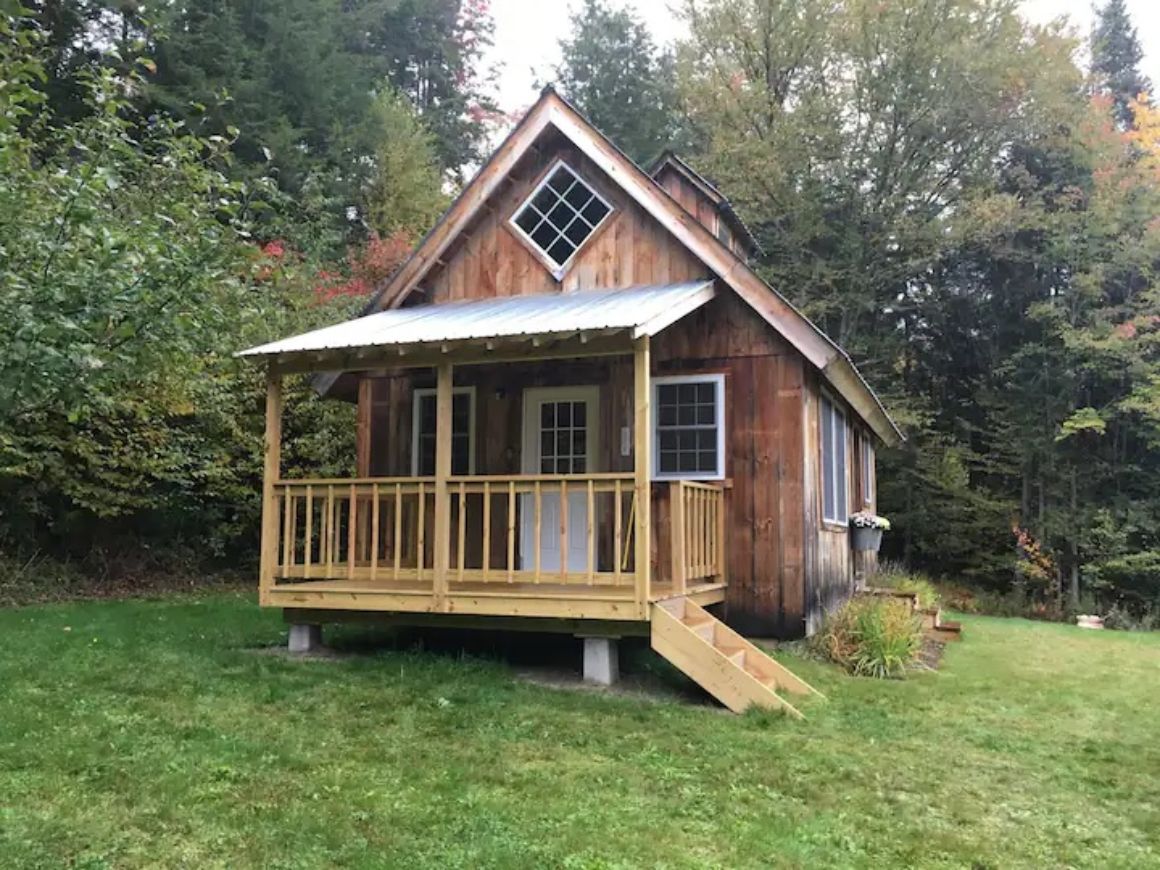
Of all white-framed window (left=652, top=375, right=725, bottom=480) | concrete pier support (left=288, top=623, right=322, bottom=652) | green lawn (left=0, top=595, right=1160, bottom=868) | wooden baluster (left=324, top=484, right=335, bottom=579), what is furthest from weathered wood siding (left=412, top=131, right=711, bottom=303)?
green lawn (left=0, top=595, right=1160, bottom=868)

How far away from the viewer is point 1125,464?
19844 millimetres

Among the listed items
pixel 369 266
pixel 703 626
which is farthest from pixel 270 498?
pixel 369 266

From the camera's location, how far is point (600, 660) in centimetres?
782

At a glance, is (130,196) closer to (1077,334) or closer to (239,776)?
(239,776)

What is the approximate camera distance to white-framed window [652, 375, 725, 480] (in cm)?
980

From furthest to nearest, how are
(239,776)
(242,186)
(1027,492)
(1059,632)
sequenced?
(1027,492)
(1059,632)
(242,186)
(239,776)

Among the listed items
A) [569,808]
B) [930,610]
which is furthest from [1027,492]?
[569,808]

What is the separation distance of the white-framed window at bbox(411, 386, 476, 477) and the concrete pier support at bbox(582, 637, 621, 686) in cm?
350

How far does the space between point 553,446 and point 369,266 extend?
1083cm

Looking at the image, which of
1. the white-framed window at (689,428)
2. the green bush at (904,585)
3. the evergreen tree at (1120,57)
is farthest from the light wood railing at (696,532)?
the evergreen tree at (1120,57)

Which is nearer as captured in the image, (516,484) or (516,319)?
(516,484)

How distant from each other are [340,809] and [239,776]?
80cm

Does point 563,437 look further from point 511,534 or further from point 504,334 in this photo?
point 504,334

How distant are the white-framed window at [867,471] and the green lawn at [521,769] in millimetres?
6080
